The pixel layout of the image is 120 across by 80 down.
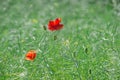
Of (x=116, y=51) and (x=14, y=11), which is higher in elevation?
(x=14, y=11)

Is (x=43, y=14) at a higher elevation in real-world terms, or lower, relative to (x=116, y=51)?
higher

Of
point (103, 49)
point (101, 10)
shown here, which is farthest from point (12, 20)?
point (103, 49)

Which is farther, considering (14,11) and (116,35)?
(14,11)

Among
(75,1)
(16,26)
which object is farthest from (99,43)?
(75,1)

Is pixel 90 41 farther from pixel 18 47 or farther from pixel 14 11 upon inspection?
pixel 14 11

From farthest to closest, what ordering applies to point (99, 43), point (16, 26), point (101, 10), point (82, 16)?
point (101, 10), point (82, 16), point (16, 26), point (99, 43)

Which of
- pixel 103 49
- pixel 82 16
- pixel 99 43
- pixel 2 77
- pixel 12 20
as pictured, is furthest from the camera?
pixel 82 16

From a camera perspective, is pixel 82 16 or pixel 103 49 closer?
pixel 103 49

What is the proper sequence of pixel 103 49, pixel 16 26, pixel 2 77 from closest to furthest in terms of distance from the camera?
1. pixel 2 77
2. pixel 103 49
3. pixel 16 26

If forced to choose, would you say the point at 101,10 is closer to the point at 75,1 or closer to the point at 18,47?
the point at 75,1
